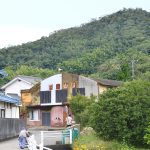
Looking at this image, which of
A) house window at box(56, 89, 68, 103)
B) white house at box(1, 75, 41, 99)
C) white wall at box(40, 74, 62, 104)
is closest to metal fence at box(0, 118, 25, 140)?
house window at box(56, 89, 68, 103)

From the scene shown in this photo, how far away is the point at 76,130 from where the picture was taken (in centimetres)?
3164

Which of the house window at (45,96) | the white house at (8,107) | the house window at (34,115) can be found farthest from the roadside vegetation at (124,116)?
the house window at (34,115)

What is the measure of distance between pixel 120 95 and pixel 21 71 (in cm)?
8833

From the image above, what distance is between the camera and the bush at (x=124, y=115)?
84.6ft

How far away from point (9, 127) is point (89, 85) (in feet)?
93.3

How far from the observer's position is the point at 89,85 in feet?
216

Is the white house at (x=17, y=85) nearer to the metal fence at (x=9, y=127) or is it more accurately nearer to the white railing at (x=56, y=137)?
the metal fence at (x=9, y=127)

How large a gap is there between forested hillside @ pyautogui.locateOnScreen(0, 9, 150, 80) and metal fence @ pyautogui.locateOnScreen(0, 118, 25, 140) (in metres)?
62.0

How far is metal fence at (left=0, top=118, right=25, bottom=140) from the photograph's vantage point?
117 feet

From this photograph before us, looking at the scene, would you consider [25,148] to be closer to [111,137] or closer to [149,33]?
[111,137]

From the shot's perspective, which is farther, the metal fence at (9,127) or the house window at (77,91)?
the house window at (77,91)

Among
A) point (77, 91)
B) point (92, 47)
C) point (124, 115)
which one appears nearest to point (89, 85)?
point (77, 91)

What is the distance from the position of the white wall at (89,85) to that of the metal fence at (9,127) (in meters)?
22.2

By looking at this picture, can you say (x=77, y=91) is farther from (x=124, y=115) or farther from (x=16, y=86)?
(x=124, y=115)
